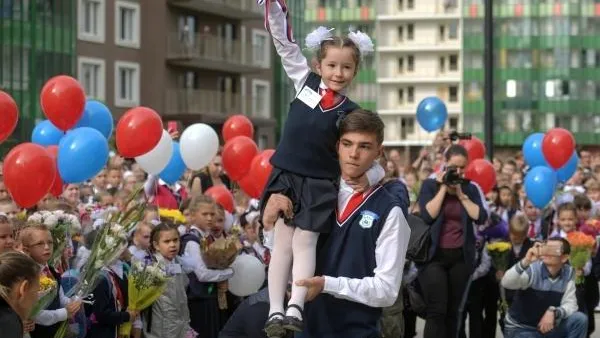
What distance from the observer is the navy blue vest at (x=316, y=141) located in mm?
5977

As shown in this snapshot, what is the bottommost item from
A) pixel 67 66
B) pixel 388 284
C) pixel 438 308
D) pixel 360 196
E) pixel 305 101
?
pixel 438 308

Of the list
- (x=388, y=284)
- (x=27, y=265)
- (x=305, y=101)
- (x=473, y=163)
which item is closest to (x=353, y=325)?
(x=388, y=284)

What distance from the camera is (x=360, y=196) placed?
584cm

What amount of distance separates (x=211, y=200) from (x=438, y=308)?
6.94 ft

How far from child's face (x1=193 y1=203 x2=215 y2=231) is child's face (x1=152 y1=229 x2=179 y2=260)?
87cm

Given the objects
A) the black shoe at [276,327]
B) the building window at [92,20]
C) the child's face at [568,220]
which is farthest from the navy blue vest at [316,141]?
the building window at [92,20]

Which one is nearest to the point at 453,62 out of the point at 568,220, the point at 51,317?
the point at 568,220

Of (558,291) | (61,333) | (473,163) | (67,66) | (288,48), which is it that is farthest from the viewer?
(67,66)

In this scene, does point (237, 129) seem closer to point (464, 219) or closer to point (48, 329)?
point (464, 219)

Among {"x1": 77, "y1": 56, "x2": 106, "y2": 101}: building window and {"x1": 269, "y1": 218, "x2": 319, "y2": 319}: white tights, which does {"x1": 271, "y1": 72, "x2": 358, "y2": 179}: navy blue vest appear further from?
{"x1": 77, "y1": 56, "x2": 106, "y2": 101}: building window

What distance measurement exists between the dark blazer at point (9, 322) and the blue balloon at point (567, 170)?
14299mm

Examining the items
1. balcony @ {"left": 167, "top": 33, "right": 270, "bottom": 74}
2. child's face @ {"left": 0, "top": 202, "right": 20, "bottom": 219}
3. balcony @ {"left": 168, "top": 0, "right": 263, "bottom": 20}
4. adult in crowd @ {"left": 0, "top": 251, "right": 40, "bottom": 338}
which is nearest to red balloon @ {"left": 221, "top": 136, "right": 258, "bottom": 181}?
child's face @ {"left": 0, "top": 202, "right": 20, "bottom": 219}

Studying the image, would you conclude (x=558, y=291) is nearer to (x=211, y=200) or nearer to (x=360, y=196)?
(x=211, y=200)

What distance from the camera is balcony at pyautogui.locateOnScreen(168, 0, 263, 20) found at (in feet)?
179
